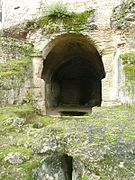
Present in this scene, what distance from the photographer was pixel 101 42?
28.0ft

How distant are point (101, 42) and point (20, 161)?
5.56m

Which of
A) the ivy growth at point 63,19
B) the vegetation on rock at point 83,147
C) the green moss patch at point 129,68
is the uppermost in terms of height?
the ivy growth at point 63,19

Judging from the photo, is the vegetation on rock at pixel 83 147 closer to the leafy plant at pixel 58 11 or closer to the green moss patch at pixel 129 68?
the green moss patch at pixel 129 68

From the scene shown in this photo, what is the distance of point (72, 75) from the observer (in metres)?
15.2

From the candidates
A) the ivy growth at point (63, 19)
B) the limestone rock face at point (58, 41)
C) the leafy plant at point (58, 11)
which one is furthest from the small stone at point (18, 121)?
the leafy plant at point (58, 11)

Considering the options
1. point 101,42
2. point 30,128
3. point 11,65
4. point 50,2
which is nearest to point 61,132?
point 30,128

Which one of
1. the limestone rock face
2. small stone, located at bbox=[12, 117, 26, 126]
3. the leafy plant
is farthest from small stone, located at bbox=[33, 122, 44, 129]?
the leafy plant

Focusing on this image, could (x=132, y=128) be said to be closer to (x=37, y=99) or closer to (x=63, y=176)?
(x=63, y=176)

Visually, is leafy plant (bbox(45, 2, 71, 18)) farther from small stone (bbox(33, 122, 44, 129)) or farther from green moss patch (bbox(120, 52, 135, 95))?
small stone (bbox(33, 122, 44, 129))

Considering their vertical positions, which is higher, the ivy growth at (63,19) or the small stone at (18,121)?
the ivy growth at (63,19)

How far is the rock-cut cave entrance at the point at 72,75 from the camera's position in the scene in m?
10.6

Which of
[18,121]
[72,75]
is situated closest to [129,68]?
[18,121]

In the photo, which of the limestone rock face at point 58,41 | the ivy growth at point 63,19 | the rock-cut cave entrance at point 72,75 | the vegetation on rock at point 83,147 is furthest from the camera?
the rock-cut cave entrance at point 72,75

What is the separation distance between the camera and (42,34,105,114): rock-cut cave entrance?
34.6 ft
